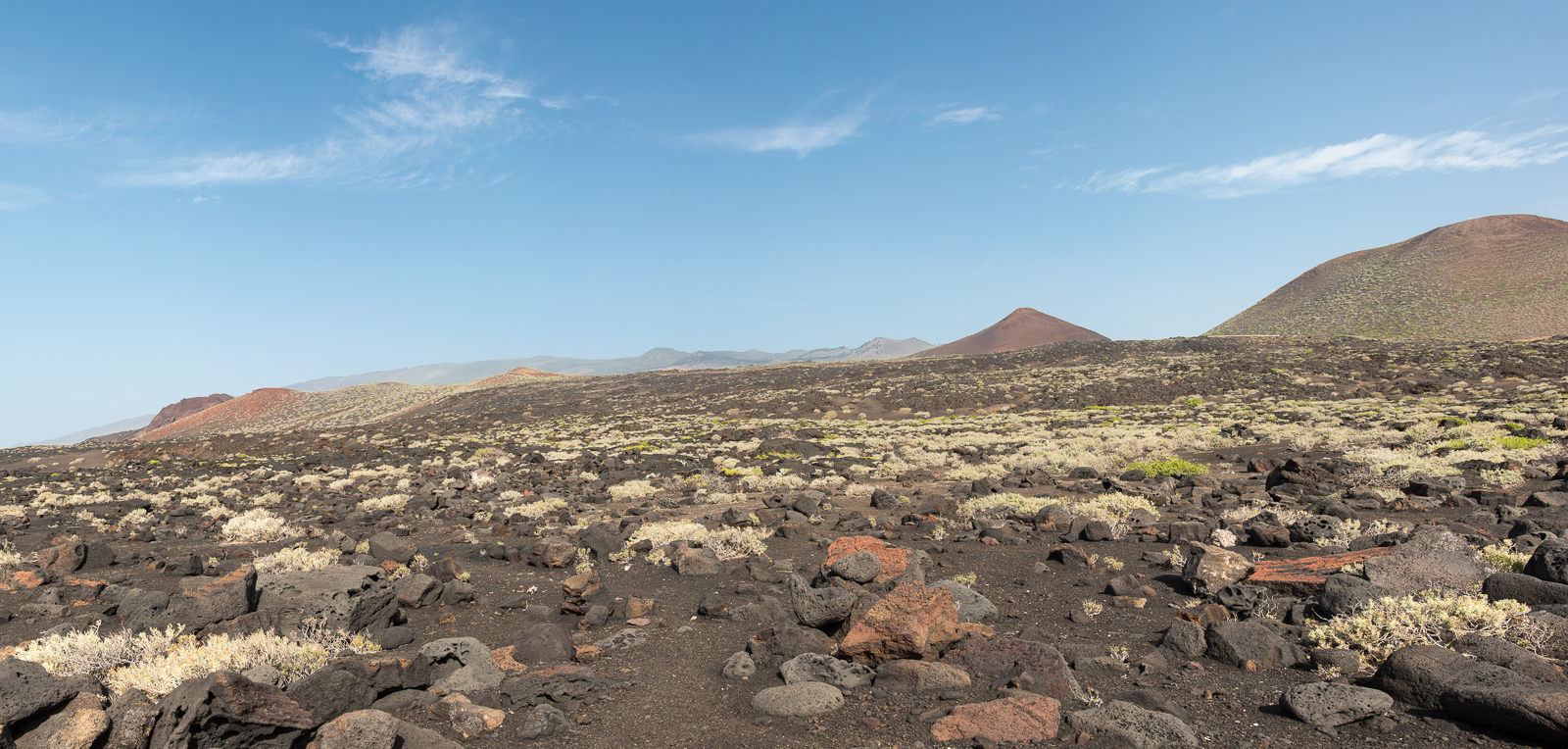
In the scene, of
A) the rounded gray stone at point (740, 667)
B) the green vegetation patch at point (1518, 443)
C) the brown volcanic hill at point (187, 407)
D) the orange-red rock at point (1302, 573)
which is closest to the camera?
the rounded gray stone at point (740, 667)

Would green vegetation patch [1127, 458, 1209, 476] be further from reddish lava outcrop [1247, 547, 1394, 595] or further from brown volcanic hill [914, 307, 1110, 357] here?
brown volcanic hill [914, 307, 1110, 357]

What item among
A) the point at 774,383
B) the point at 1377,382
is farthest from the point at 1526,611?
the point at 774,383

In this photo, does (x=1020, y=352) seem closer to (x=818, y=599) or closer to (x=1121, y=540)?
(x=1121, y=540)

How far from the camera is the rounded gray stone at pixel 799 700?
18.1ft

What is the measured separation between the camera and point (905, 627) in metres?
6.05

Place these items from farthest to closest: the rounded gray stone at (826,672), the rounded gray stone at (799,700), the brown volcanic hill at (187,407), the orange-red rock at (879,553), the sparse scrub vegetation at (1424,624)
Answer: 1. the brown volcanic hill at (187,407)
2. the orange-red rock at (879,553)
3. the rounded gray stone at (826,672)
4. the rounded gray stone at (799,700)
5. the sparse scrub vegetation at (1424,624)

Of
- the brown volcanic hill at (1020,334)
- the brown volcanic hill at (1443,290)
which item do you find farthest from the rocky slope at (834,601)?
the brown volcanic hill at (1020,334)

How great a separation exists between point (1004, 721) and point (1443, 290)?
121 meters

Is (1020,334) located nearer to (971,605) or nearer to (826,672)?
A: (971,605)

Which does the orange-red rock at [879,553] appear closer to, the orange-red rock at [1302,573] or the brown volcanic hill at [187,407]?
the orange-red rock at [1302,573]

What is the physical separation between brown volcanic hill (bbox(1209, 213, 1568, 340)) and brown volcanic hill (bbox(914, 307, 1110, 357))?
35.8 meters

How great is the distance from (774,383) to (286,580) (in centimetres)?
5858

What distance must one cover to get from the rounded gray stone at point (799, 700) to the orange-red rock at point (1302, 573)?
4848mm

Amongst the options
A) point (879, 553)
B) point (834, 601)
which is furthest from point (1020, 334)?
point (834, 601)
